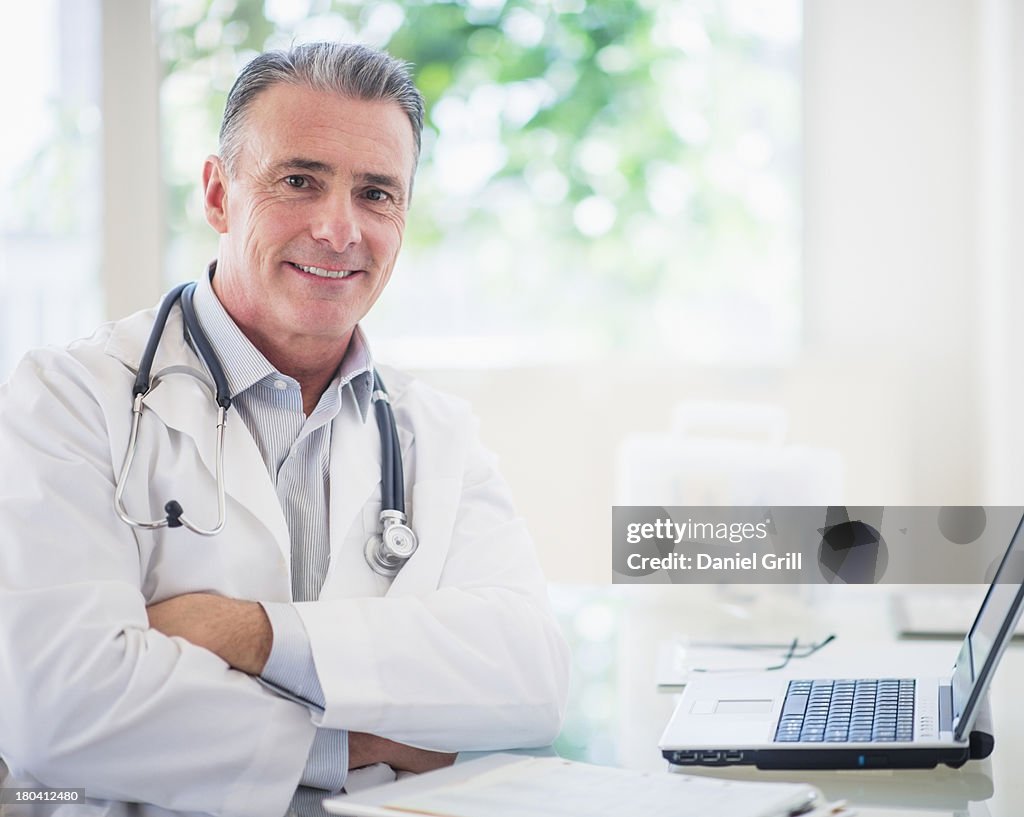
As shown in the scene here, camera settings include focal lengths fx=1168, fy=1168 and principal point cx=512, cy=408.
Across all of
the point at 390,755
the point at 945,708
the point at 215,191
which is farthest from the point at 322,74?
the point at 945,708

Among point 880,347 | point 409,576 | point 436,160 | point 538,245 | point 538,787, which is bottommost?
point 538,787

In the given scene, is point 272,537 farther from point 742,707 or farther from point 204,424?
point 742,707

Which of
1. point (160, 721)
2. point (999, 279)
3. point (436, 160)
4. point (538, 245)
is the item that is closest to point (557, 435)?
Answer: point (538, 245)

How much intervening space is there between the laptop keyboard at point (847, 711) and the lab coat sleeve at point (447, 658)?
259 millimetres

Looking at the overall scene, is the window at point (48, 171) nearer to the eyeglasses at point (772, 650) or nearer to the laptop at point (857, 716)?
the eyeglasses at point (772, 650)

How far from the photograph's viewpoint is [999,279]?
3051 mm

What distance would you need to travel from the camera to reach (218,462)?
52.9 inches

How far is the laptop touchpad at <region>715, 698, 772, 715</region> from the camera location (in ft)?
4.26

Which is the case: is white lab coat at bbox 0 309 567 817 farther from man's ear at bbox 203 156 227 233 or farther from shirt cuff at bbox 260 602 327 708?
man's ear at bbox 203 156 227 233

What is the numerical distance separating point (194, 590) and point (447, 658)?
30 cm

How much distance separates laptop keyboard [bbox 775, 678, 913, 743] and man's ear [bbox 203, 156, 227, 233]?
38.3 inches

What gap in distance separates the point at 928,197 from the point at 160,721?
2.91 m

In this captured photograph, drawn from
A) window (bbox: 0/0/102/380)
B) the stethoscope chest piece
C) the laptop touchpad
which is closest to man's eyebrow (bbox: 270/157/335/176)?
the stethoscope chest piece

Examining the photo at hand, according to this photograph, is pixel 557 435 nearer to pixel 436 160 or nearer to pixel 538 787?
pixel 436 160
